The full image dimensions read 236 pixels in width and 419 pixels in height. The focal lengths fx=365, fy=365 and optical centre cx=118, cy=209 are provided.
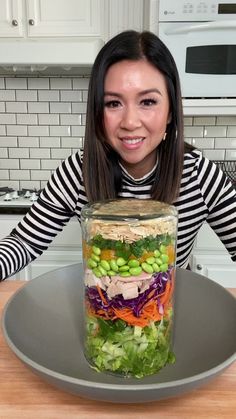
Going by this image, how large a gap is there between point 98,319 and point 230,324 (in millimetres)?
224

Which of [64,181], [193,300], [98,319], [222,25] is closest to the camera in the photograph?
[98,319]

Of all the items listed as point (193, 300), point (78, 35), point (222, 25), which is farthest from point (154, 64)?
point (78, 35)

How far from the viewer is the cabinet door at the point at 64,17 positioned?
1.82 m

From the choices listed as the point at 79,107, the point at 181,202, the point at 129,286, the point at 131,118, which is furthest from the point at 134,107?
the point at 79,107

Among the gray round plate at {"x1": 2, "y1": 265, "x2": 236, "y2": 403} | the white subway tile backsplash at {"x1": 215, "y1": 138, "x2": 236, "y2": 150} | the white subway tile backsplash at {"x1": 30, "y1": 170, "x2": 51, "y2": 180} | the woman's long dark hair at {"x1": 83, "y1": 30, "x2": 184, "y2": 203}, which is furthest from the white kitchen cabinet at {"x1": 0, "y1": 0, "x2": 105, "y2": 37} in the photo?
the gray round plate at {"x1": 2, "y1": 265, "x2": 236, "y2": 403}

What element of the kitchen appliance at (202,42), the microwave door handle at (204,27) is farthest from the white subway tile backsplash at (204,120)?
the microwave door handle at (204,27)

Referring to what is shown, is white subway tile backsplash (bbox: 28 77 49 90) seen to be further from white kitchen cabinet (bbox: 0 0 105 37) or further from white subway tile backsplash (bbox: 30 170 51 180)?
white subway tile backsplash (bbox: 30 170 51 180)

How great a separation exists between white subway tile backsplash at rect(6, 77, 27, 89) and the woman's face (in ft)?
4.93

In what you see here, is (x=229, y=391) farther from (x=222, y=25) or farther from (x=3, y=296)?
(x=222, y=25)

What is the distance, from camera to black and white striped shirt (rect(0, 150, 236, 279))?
3.31ft

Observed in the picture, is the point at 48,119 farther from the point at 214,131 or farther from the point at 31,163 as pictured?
the point at 214,131

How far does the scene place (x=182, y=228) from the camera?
1.05 metres

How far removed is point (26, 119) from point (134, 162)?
149 centimetres

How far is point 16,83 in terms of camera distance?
2.19 meters
